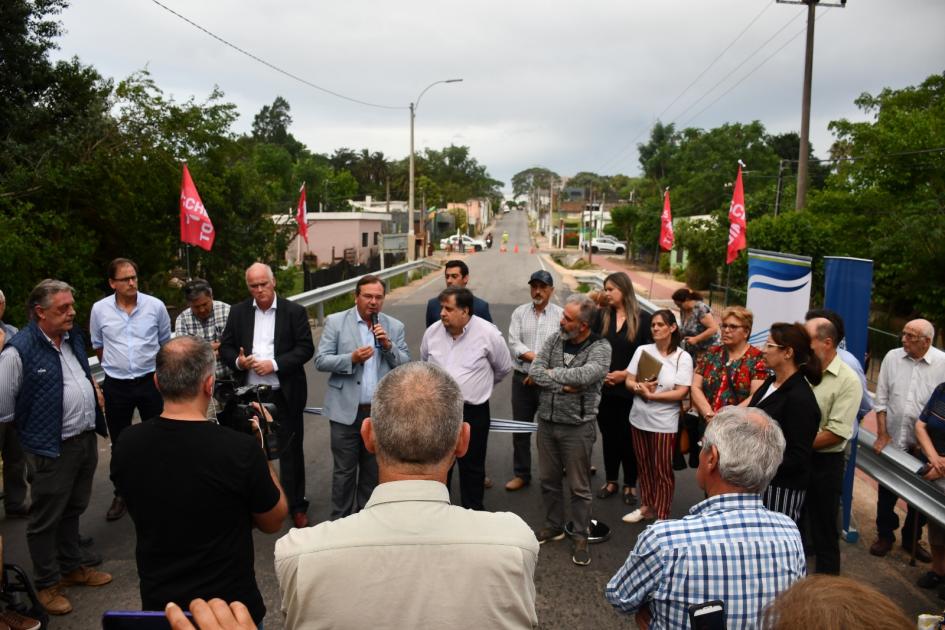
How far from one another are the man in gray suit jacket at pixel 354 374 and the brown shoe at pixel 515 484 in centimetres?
133

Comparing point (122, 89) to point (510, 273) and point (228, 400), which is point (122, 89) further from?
point (510, 273)

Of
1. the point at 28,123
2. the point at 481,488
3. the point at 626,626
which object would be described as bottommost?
the point at 626,626

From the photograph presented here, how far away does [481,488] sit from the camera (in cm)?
479

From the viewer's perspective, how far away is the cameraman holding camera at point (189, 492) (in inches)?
95.7

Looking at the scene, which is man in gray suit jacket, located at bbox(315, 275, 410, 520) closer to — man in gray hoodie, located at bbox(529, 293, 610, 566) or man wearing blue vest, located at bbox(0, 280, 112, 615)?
man in gray hoodie, located at bbox(529, 293, 610, 566)

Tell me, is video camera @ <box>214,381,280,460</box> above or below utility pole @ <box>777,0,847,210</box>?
below

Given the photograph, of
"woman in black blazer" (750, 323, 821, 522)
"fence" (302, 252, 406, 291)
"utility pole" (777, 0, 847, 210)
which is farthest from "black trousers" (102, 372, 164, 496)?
Result: "utility pole" (777, 0, 847, 210)

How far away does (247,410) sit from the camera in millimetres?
3508

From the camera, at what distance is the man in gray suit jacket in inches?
179

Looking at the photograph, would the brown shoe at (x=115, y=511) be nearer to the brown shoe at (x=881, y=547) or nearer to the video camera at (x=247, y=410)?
the video camera at (x=247, y=410)

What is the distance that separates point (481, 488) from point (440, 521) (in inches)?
129

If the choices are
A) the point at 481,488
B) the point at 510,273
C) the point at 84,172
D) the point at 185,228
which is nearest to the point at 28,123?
the point at 84,172

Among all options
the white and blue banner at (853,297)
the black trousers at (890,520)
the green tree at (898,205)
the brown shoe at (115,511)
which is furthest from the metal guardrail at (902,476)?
the green tree at (898,205)

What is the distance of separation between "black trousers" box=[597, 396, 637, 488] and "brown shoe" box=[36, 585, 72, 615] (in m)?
3.95
